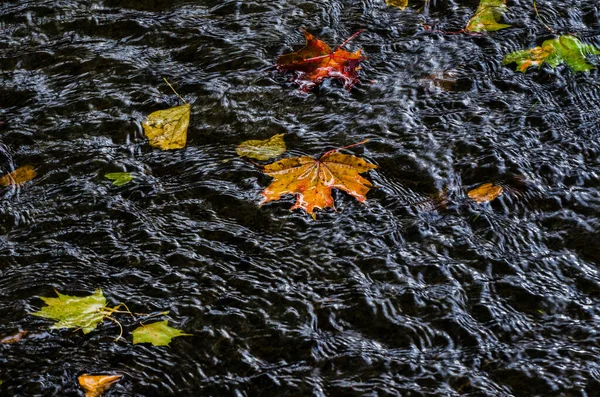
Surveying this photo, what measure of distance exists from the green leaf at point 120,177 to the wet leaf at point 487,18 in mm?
1544

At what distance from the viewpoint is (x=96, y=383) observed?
1854mm

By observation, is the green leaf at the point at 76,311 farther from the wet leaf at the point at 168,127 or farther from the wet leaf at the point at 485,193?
the wet leaf at the point at 485,193

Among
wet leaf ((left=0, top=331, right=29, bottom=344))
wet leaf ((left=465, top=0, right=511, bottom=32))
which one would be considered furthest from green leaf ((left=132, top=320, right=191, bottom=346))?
wet leaf ((left=465, top=0, right=511, bottom=32))

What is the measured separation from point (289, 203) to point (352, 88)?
65cm

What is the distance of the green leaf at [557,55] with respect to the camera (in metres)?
2.77

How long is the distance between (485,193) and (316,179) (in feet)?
1.86

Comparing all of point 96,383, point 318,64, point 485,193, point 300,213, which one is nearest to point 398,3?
point 318,64

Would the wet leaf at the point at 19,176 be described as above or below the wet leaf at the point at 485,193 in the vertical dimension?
below

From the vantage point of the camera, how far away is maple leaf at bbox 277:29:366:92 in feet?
9.22

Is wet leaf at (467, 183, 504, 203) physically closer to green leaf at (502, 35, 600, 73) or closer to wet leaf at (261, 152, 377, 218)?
wet leaf at (261, 152, 377, 218)

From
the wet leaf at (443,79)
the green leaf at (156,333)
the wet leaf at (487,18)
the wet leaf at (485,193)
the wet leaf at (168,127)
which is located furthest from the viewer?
the wet leaf at (487,18)

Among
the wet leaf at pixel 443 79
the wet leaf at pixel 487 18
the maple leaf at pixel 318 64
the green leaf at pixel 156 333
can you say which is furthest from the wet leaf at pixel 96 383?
the wet leaf at pixel 487 18

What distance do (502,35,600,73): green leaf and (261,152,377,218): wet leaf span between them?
844mm

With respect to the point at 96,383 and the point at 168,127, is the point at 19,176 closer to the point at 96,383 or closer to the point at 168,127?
the point at 168,127
